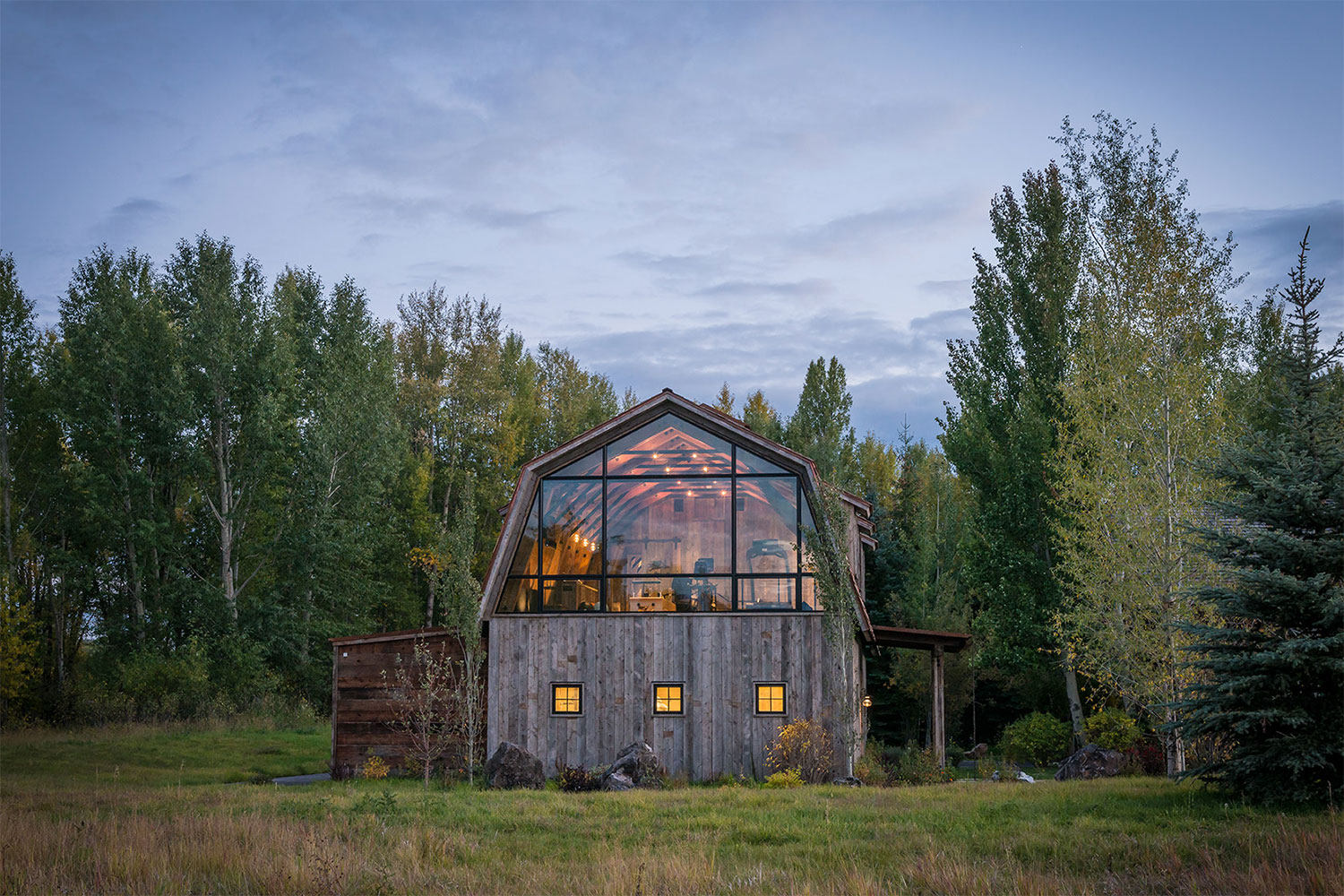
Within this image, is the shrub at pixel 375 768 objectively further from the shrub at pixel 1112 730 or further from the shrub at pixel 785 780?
the shrub at pixel 1112 730

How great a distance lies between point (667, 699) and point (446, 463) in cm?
2399

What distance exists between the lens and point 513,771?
1686 cm

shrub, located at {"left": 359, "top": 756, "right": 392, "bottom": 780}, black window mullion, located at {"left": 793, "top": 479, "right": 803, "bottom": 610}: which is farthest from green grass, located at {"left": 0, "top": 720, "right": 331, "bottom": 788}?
black window mullion, located at {"left": 793, "top": 479, "right": 803, "bottom": 610}

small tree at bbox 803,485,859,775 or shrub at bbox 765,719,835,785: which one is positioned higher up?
small tree at bbox 803,485,859,775

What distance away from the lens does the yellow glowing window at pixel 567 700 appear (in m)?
19.3

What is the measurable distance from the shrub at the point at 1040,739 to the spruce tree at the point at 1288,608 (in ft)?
43.8

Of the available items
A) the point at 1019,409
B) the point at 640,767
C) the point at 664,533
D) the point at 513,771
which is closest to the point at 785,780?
the point at 640,767

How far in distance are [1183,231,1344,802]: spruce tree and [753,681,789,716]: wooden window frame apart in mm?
8156

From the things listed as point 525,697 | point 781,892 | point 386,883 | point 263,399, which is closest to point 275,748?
point 525,697

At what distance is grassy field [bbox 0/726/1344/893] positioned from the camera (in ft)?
27.9

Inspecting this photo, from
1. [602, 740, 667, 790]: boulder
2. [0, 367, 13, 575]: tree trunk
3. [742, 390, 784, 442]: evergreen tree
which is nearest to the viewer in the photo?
[602, 740, 667, 790]: boulder

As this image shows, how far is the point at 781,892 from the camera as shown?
817 centimetres

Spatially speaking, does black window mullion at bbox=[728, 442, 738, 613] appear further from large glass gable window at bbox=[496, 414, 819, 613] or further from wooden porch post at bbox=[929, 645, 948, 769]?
wooden porch post at bbox=[929, 645, 948, 769]

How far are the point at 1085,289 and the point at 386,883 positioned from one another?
784 inches
